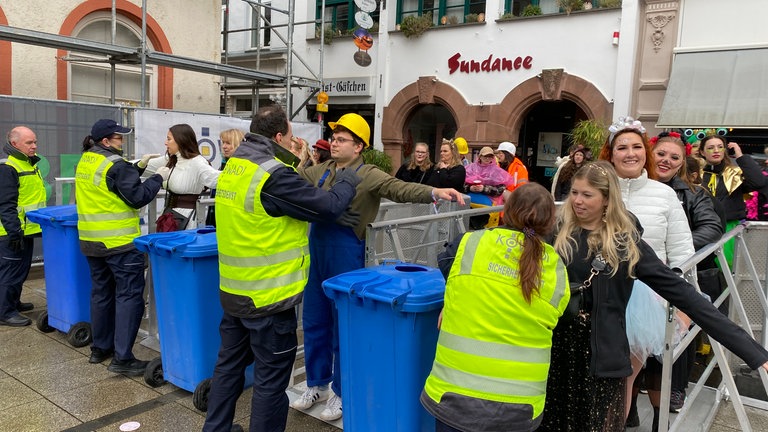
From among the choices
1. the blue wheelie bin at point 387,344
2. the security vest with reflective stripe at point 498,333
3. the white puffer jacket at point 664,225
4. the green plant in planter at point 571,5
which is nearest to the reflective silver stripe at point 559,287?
the security vest with reflective stripe at point 498,333

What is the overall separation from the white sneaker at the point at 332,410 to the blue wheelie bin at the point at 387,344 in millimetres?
701

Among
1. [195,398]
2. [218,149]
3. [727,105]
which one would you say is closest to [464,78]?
[727,105]

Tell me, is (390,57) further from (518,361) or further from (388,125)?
(518,361)

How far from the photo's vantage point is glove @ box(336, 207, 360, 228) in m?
3.51

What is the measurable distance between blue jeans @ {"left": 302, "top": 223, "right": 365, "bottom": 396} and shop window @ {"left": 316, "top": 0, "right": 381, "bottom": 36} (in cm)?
1249

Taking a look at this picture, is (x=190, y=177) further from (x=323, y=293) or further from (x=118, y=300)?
(x=323, y=293)

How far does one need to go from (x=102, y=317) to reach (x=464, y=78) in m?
10.5

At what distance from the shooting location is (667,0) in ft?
35.2

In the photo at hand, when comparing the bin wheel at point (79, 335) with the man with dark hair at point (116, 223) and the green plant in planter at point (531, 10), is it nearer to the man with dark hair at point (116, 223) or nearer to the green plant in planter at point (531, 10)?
the man with dark hair at point (116, 223)

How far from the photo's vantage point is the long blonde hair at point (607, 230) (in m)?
2.46

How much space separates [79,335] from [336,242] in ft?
8.73

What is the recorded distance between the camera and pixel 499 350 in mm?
2188

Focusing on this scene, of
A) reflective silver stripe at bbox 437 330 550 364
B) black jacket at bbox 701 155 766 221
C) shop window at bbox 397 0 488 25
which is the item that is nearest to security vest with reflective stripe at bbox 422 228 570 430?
reflective silver stripe at bbox 437 330 550 364

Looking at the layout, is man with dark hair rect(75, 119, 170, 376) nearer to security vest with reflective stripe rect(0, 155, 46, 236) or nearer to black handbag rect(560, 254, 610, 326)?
security vest with reflective stripe rect(0, 155, 46, 236)
